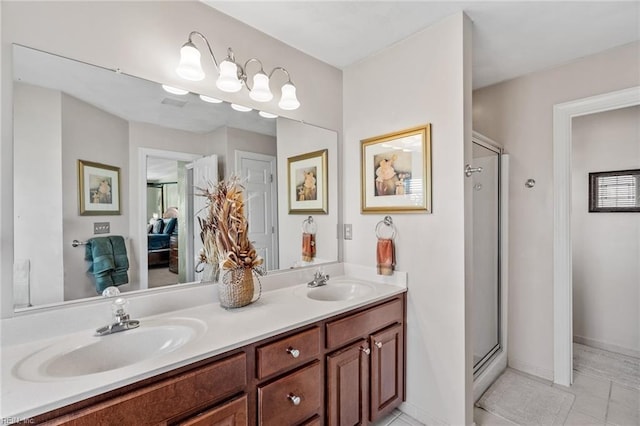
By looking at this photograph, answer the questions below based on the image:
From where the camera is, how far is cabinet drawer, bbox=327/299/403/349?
56.8 inches

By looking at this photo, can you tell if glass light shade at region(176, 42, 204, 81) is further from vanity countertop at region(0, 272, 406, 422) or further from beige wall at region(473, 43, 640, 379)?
beige wall at region(473, 43, 640, 379)

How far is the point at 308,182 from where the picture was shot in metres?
2.13

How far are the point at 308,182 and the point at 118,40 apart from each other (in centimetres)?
129

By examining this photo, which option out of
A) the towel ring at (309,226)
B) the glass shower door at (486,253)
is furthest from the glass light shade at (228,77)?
the glass shower door at (486,253)

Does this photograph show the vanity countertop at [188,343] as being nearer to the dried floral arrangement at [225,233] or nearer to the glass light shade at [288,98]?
the dried floral arrangement at [225,233]

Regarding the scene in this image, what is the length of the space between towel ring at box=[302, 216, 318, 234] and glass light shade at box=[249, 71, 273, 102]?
0.86 m

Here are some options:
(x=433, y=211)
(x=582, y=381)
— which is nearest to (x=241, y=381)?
(x=433, y=211)

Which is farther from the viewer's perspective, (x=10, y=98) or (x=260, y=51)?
(x=260, y=51)

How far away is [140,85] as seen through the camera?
1373 mm

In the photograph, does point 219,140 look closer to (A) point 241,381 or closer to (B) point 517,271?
(A) point 241,381

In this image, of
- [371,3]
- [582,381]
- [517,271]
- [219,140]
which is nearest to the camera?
[371,3]

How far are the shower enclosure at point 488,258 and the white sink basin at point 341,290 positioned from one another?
0.89 m

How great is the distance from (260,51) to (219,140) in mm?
633

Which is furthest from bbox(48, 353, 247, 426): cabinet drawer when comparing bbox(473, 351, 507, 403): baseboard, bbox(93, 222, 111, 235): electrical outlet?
bbox(473, 351, 507, 403): baseboard
